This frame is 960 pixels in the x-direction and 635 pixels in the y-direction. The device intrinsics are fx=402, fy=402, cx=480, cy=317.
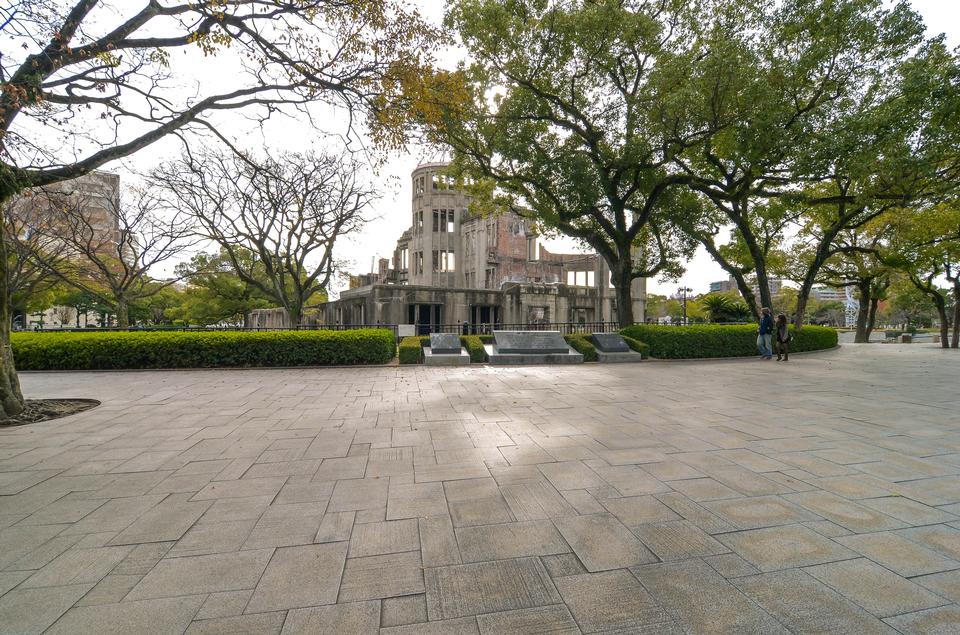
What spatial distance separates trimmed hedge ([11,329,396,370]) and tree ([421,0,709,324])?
7.25 m

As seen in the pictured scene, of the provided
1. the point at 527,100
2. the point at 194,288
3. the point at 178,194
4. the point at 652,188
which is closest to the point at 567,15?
the point at 527,100

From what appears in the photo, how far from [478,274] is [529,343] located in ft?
63.7

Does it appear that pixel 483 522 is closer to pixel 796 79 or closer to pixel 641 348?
pixel 641 348

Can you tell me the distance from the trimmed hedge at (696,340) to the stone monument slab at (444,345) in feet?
21.4

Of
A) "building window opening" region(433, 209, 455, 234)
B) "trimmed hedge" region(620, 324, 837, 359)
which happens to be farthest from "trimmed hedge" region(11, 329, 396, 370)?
"building window opening" region(433, 209, 455, 234)

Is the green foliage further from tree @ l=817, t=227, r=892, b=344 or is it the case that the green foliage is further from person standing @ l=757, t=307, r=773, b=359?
person standing @ l=757, t=307, r=773, b=359

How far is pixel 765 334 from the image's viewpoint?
45.3 ft

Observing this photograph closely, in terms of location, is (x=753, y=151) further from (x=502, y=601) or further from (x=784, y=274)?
(x=784, y=274)

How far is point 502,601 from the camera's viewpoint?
2.03m

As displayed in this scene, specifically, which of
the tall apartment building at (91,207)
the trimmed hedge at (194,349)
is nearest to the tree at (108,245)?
the tall apartment building at (91,207)

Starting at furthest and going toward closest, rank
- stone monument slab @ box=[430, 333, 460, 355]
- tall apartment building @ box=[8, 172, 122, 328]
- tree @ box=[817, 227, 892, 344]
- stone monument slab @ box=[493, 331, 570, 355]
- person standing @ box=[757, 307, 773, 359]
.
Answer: tree @ box=[817, 227, 892, 344], tall apartment building @ box=[8, 172, 122, 328], person standing @ box=[757, 307, 773, 359], stone monument slab @ box=[493, 331, 570, 355], stone monument slab @ box=[430, 333, 460, 355]

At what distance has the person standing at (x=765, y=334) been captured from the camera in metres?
13.6

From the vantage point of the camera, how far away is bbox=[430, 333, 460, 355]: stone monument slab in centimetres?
1313

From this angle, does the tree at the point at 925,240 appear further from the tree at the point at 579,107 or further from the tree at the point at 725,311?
the tree at the point at 579,107
